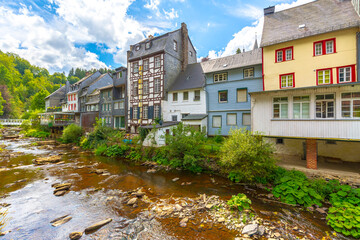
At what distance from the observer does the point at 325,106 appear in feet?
33.3

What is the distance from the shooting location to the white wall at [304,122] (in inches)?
367

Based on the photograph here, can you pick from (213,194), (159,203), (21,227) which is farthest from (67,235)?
(213,194)

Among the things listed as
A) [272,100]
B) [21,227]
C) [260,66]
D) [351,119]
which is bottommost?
[21,227]

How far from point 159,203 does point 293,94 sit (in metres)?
12.0

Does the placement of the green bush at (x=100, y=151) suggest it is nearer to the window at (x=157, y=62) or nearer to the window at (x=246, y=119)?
the window at (x=157, y=62)

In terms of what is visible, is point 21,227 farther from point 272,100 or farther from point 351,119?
point 351,119

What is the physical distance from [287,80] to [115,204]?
17400mm

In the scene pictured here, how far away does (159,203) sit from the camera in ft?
28.2

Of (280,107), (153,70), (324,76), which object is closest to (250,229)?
(280,107)

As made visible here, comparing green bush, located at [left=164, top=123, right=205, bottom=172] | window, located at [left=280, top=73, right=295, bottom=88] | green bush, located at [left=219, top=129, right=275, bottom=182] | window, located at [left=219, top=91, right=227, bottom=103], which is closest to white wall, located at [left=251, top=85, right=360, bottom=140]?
green bush, located at [left=219, top=129, right=275, bottom=182]

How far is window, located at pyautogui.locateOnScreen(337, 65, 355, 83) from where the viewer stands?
11672 mm

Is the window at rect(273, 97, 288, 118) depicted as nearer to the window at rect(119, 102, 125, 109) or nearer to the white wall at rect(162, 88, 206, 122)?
the white wall at rect(162, 88, 206, 122)

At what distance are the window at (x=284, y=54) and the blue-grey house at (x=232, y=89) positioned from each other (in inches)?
83.9

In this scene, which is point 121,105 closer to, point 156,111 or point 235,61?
point 156,111
